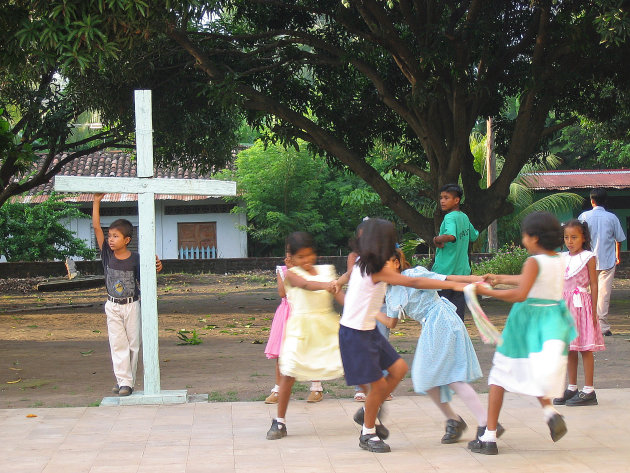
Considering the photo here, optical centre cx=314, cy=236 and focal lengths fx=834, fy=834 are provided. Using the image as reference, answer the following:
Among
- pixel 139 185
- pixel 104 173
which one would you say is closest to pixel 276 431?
pixel 139 185

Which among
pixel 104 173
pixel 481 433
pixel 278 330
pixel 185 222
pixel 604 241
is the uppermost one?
pixel 104 173

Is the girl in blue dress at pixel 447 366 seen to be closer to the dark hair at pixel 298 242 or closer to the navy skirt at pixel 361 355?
the navy skirt at pixel 361 355

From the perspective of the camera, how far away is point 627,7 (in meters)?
10.7

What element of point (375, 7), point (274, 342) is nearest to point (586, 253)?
point (274, 342)

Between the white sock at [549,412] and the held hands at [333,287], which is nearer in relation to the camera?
the white sock at [549,412]

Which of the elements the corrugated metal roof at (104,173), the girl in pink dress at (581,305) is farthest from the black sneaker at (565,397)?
the corrugated metal roof at (104,173)

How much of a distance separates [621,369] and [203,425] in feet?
13.8

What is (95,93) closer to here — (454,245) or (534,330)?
(454,245)

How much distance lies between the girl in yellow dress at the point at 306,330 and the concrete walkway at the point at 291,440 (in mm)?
386

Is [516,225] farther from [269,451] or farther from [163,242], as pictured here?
[269,451]

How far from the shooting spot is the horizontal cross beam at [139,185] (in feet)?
21.0

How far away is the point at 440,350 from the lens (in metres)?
5.33

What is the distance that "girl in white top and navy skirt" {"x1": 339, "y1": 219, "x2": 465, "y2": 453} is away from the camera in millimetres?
4973

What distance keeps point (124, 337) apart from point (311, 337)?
2.00 meters
